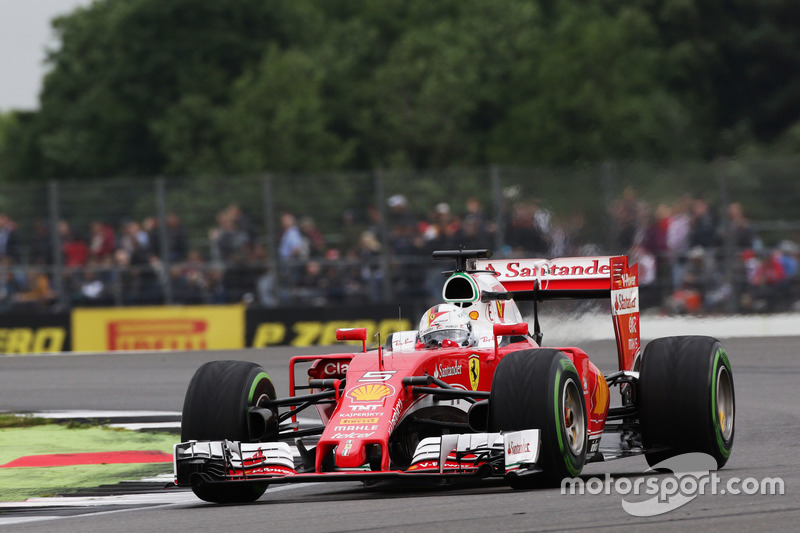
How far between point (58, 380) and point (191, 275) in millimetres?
5014

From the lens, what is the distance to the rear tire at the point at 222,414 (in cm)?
837

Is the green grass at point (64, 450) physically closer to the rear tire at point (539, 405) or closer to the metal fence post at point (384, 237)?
the rear tire at point (539, 405)

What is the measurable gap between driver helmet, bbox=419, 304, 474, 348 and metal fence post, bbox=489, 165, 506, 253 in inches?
439

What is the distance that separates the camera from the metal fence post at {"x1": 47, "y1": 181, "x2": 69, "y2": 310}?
72.4ft

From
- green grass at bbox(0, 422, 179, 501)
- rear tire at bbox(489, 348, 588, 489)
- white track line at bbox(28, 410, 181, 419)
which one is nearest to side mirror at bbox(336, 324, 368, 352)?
rear tire at bbox(489, 348, 588, 489)

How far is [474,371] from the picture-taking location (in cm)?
876

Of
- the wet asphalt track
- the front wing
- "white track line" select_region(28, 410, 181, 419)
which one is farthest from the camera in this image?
"white track line" select_region(28, 410, 181, 419)

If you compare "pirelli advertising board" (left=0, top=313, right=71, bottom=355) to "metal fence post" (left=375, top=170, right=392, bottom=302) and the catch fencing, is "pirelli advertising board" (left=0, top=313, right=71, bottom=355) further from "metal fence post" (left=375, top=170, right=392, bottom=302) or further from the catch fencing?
"metal fence post" (left=375, top=170, right=392, bottom=302)

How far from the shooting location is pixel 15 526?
775cm

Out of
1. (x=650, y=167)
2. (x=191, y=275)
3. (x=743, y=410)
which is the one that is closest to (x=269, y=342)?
(x=191, y=275)

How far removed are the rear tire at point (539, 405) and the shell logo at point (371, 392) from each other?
0.60 meters

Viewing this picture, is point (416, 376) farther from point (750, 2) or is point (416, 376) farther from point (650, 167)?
point (750, 2)

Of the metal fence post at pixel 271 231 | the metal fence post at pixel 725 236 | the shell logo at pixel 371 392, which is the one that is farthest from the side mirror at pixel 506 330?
the metal fence post at pixel 271 231

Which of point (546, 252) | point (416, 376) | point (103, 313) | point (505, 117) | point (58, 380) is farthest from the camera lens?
point (505, 117)
